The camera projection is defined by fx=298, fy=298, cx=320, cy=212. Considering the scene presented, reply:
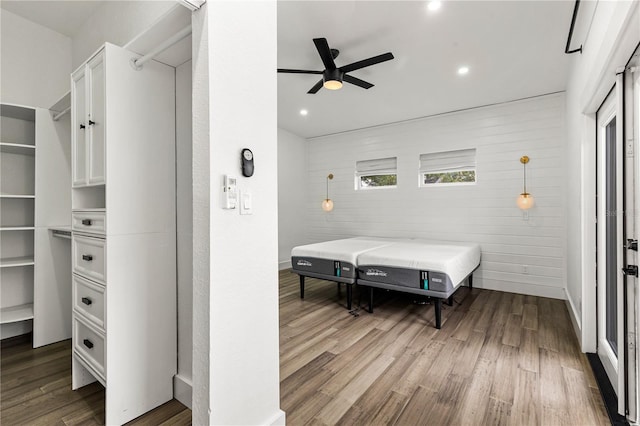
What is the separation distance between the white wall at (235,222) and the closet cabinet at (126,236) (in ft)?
2.15

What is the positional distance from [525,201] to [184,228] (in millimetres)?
4354

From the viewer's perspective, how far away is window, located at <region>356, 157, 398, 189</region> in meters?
5.59

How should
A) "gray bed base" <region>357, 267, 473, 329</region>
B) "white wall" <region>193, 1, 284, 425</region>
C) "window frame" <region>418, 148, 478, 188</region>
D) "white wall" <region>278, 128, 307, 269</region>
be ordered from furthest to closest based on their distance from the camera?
"white wall" <region>278, 128, 307, 269</region>
"window frame" <region>418, 148, 478, 188</region>
"gray bed base" <region>357, 267, 473, 329</region>
"white wall" <region>193, 1, 284, 425</region>

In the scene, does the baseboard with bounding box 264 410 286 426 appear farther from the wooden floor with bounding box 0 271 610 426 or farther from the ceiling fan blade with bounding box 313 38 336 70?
the ceiling fan blade with bounding box 313 38 336 70

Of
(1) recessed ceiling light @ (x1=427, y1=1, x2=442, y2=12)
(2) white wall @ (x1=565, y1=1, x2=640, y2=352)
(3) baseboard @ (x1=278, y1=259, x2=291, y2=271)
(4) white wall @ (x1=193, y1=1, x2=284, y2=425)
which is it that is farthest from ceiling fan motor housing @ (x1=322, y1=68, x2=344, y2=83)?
(3) baseboard @ (x1=278, y1=259, x2=291, y2=271)

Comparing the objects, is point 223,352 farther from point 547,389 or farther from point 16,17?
point 16,17

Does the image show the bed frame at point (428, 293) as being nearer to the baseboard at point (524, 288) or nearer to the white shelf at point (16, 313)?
the baseboard at point (524, 288)

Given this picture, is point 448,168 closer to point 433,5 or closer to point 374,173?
point 374,173

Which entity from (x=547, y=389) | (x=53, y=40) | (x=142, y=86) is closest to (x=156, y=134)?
(x=142, y=86)

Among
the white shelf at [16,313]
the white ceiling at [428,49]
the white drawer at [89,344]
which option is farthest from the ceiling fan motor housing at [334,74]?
the white shelf at [16,313]

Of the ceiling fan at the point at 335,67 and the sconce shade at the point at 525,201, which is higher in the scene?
the ceiling fan at the point at 335,67

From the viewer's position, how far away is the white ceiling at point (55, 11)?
2568mm

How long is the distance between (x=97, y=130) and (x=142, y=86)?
373 mm

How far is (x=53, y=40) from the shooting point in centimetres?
296
